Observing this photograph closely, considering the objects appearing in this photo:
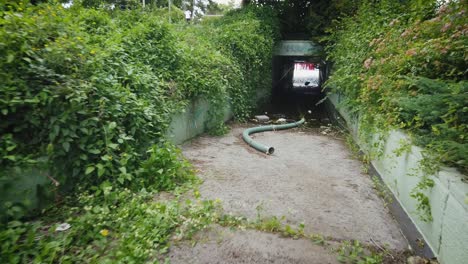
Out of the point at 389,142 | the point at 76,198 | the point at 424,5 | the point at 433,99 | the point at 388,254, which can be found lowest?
the point at 388,254

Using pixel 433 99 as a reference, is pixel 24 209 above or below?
below

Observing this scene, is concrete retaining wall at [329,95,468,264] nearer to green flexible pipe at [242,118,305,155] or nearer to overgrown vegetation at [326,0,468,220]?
overgrown vegetation at [326,0,468,220]

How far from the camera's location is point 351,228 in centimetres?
295

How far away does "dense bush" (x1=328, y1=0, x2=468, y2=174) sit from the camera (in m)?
2.54

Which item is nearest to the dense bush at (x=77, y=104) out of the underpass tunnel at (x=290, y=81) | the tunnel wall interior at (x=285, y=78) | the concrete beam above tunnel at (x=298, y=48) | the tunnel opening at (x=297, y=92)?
the tunnel opening at (x=297, y=92)

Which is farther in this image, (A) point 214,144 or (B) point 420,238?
(A) point 214,144

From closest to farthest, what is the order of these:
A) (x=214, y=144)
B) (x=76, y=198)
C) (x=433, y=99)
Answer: (x=433, y=99)
(x=76, y=198)
(x=214, y=144)

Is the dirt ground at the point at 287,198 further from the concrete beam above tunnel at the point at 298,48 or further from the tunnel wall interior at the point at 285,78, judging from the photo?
the tunnel wall interior at the point at 285,78

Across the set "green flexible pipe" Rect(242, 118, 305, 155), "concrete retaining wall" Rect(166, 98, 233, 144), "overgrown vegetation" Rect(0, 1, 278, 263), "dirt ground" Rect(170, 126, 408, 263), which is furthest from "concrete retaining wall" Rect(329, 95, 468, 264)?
"concrete retaining wall" Rect(166, 98, 233, 144)

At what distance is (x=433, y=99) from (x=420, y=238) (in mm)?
1310

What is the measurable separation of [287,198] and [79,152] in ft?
7.90

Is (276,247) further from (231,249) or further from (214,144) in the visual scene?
(214,144)

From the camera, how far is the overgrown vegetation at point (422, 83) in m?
2.53

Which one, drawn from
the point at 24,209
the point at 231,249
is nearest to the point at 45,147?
the point at 24,209
